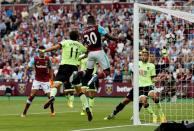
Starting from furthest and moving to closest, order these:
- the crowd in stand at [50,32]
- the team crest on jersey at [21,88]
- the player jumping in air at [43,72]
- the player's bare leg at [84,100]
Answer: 1. the team crest on jersey at [21,88]
2. the crowd in stand at [50,32]
3. the player jumping in air at [43,72]
4. the player's bare leg at [84,100]

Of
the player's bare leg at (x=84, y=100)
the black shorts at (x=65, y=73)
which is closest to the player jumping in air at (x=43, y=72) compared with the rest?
the black shorts at (x=65, y=73)

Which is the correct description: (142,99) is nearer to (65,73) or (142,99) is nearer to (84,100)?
(84,100)

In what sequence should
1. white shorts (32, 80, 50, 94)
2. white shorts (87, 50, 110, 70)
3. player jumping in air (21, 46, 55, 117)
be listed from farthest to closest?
1. player jumping in air (21, 46, 55, 117)
2. white shorts (32, 80, 50, 94)
3. white shorts (87, 50, 110, 70)

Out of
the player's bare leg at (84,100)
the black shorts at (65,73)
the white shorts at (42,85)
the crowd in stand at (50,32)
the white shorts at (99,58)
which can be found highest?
the crowd in stand at (50,32)

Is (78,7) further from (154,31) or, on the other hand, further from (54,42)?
(154,31)

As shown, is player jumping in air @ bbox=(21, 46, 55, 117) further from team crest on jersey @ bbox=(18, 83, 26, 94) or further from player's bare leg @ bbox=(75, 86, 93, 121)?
team crest on jersey @ bbox=(18, 83, 26, 94)

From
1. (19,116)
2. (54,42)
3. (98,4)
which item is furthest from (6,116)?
(98,4)

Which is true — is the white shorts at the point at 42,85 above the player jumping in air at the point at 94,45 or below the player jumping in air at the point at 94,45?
below

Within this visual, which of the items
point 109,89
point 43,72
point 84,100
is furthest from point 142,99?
point 109,89

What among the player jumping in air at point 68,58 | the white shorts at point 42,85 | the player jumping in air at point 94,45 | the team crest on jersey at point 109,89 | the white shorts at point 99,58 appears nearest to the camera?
the player jumping in air at point 94,45

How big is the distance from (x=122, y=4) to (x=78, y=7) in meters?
2.88

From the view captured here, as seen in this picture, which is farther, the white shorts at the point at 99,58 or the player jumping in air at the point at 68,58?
the player jumping in air at the point at 68,58

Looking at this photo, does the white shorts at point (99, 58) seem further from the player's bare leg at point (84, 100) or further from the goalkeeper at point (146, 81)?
the goalkeeper at point (146, 81)

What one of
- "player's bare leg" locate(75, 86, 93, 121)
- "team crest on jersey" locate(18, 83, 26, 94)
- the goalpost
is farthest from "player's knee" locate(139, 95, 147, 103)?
"team crest on jersey" locate(18, 83, 26, 94)
